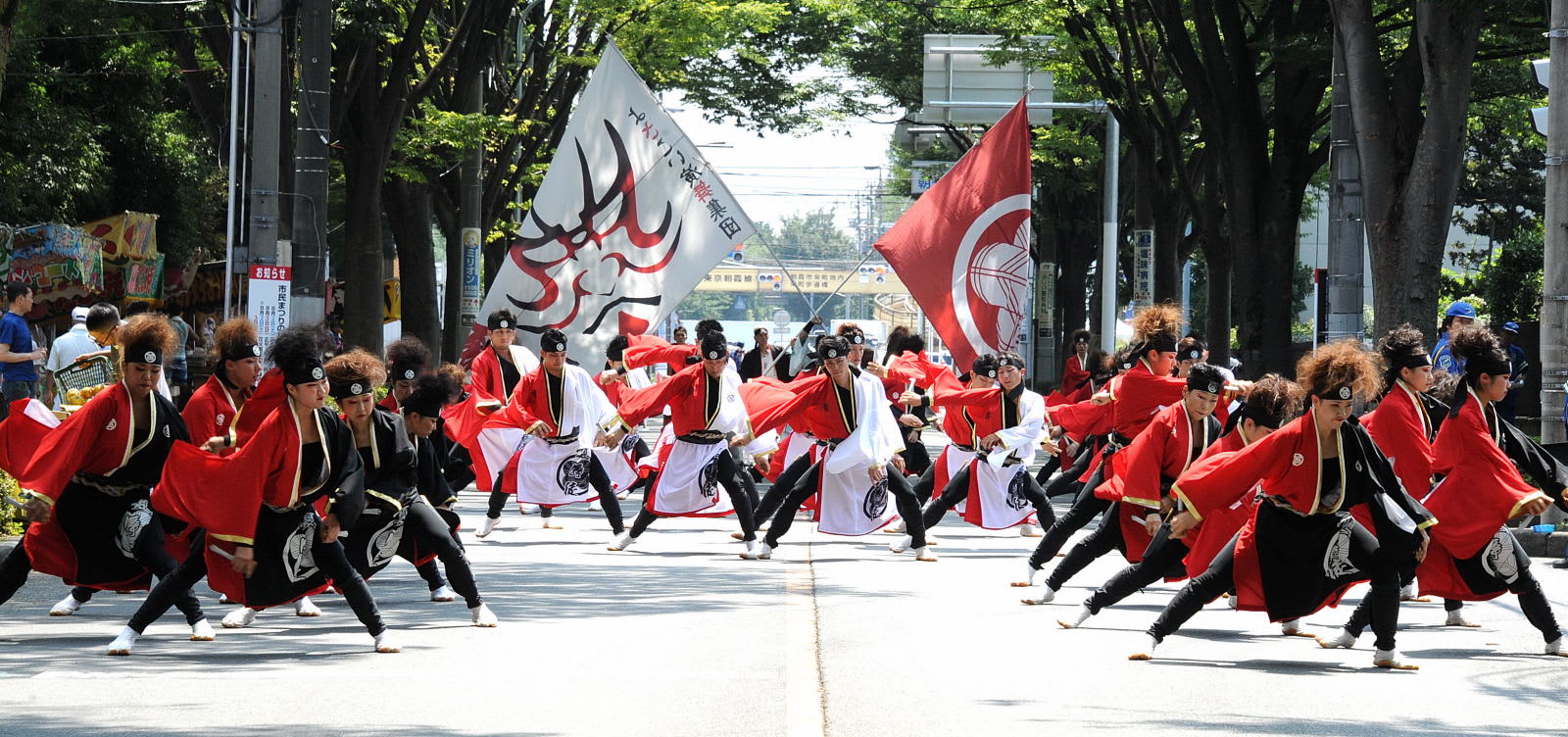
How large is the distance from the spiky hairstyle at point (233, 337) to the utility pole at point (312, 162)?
6.03m

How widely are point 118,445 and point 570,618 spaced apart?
7.22ft

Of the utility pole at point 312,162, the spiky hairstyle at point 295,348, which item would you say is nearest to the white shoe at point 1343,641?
the spiky hairstyle at point 295,348

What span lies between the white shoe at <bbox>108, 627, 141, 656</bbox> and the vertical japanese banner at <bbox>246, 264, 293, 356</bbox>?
6.38 metres

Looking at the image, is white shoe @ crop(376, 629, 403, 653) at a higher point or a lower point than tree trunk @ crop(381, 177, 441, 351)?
lower

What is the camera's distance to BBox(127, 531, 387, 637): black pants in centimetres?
771

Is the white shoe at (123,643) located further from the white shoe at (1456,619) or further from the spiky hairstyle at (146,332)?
the white shoe at (1456,619)

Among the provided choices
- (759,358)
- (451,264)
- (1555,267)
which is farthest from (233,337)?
(451,264)

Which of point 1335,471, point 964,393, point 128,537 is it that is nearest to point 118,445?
point 128,537

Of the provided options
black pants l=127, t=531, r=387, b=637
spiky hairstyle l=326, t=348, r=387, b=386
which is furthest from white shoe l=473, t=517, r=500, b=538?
black pants l=127, t=531, r=387, b=637

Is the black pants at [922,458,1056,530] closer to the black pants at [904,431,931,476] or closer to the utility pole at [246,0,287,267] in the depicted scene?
the black pants at [904,431,931,476]

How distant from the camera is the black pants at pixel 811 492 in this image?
473 inches

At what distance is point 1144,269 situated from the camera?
28.0 m

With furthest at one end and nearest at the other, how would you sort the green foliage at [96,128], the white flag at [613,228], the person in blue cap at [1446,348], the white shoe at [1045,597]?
the green foliage at [96,128] < the white flag at [613,228] < the person in blue cap at [1446,348] < the white shoe at [1045,597]

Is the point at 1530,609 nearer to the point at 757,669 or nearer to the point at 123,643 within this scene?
the point at 757,669
